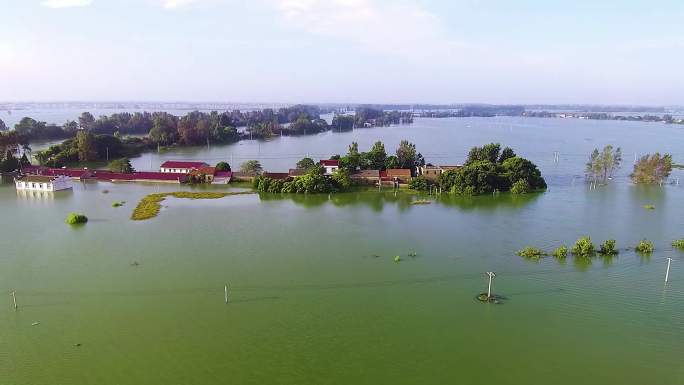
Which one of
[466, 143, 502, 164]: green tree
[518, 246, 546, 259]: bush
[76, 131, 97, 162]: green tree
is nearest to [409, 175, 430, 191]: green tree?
[466, 143, 502, 164]: green tree

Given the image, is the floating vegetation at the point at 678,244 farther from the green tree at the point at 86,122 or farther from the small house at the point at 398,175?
the green tree at the point at 86,122

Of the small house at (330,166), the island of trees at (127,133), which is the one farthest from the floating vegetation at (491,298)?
the island of trees at (127,133)

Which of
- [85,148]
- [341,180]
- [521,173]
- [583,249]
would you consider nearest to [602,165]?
[521,173]

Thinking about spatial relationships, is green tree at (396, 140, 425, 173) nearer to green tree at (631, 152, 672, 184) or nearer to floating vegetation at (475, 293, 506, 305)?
green tree at (631, 152, 672, 184)

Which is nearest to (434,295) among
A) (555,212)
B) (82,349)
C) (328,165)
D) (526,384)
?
(526,384)

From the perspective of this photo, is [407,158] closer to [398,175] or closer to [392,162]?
[392,162]

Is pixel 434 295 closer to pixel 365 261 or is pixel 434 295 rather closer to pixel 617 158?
pixel 365 261
